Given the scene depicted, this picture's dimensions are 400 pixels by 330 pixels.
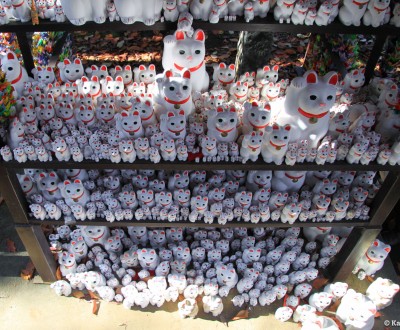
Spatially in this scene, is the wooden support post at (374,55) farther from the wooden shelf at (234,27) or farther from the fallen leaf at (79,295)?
the fallen leaf at (79,295)

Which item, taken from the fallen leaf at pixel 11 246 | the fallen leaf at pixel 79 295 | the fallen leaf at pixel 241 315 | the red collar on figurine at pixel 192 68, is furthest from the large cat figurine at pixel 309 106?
the fallen leaf at pixel 11 246

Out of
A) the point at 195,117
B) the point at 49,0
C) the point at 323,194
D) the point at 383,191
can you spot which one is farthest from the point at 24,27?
the point at 383,191

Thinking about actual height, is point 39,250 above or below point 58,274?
above

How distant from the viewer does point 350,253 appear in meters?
2.65

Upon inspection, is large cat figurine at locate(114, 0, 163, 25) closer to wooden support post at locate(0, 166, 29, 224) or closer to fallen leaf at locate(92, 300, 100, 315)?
wooden support post at locate(0, 166, 29, 224)

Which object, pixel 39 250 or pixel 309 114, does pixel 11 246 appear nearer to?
pixel 39 250

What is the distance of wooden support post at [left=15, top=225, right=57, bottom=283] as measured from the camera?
2.49m

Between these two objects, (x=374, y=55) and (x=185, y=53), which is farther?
(x=374, y=55)

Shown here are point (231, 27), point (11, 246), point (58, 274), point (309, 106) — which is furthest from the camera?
point (11, 246)

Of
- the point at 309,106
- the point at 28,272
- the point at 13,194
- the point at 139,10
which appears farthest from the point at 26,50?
the point at 309,106

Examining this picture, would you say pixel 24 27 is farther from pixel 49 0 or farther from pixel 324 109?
pixel 324 109

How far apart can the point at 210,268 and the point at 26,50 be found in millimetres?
1818

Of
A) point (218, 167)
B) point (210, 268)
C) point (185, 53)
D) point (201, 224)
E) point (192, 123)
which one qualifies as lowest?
point (210, 268)

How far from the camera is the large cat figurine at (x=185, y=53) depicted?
2.12 m
